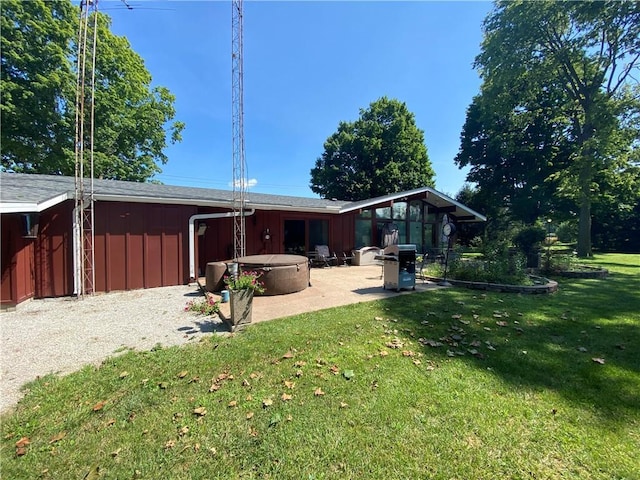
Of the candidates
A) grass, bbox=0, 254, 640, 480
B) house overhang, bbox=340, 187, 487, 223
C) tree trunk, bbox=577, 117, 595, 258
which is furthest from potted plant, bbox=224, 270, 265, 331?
tree trunk, bbox=577, 117, 595, 258

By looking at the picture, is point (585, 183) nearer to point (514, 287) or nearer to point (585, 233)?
point (585, 233)

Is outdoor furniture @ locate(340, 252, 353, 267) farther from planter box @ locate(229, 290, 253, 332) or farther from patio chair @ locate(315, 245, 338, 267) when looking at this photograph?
planter box @ locate(229, 290, 253, 332)

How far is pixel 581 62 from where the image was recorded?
50.4 ft

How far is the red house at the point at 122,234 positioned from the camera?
5.64 m

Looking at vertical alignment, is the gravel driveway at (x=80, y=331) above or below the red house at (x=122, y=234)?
below

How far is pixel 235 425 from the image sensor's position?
7.28 ft

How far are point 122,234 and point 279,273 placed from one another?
431cm

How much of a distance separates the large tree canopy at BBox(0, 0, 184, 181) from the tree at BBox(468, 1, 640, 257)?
2131 centimetres

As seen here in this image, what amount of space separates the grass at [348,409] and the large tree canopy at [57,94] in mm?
13406

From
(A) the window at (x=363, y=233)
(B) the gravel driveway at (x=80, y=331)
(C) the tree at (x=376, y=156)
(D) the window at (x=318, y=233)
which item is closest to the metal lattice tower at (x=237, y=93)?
(B) the gravel driveway at (x=80, y=331)

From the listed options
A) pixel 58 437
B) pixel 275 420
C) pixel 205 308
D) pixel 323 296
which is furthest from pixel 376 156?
pixel 58 437

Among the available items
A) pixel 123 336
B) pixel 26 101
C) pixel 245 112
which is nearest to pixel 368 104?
pixel 245 112

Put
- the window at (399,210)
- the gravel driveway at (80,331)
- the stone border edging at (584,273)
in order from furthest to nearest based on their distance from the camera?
the window at (399,210) → the stone border edging at (584,273) → the gravel driveway at (80,331)

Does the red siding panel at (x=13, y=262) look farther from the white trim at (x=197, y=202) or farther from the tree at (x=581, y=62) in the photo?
the tree at (x=581, y=62)
